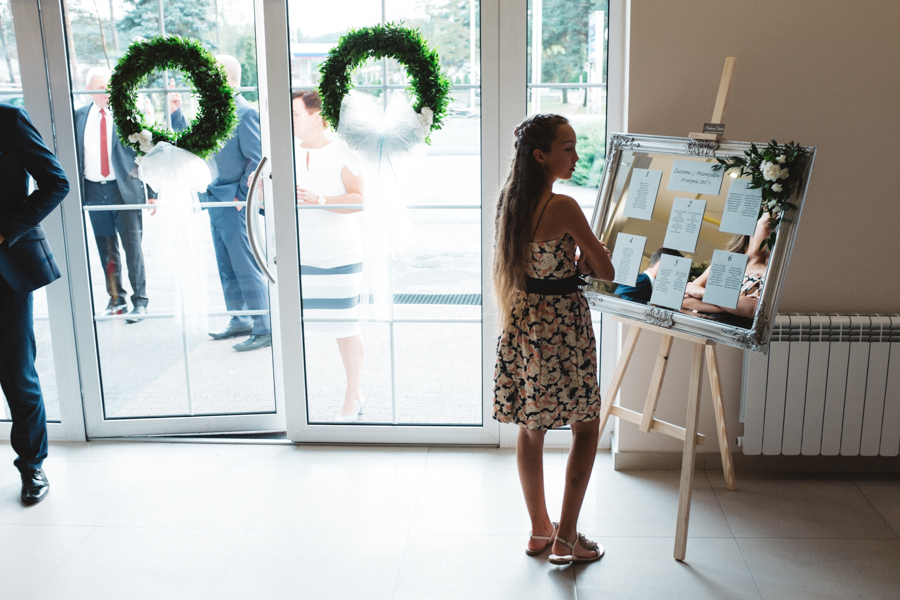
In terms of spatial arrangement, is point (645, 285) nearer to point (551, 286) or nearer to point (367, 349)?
point (551, 286)

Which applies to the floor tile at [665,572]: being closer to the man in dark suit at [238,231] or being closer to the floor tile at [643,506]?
the floor tile at [643,506]

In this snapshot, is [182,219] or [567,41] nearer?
[567,41]

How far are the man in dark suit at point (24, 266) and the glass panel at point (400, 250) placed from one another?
1030mm

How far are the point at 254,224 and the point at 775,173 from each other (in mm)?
2202

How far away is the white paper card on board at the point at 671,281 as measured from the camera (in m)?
2.62

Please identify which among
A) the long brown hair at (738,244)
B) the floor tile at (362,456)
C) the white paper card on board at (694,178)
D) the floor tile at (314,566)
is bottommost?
the floor tile at (362,456)

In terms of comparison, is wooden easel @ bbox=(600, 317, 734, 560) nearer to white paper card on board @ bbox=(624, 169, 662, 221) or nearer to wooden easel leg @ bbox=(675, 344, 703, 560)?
wooden easel leg @ bbox=(675, 344, 703, 560)

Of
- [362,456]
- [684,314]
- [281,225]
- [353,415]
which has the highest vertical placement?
[281,225]

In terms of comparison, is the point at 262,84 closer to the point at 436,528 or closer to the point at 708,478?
the point at 436,528

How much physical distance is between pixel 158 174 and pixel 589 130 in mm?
1933

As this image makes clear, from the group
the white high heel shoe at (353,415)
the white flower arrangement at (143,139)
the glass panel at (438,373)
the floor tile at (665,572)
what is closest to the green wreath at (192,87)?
the white flower arrangement at (143,139)

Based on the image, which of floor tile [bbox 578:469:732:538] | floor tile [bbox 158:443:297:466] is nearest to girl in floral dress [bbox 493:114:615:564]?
floor tile [bbox 578:469:732:538]

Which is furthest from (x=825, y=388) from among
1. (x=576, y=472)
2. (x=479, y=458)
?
(x=479, y=458)

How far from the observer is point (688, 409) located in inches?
102
